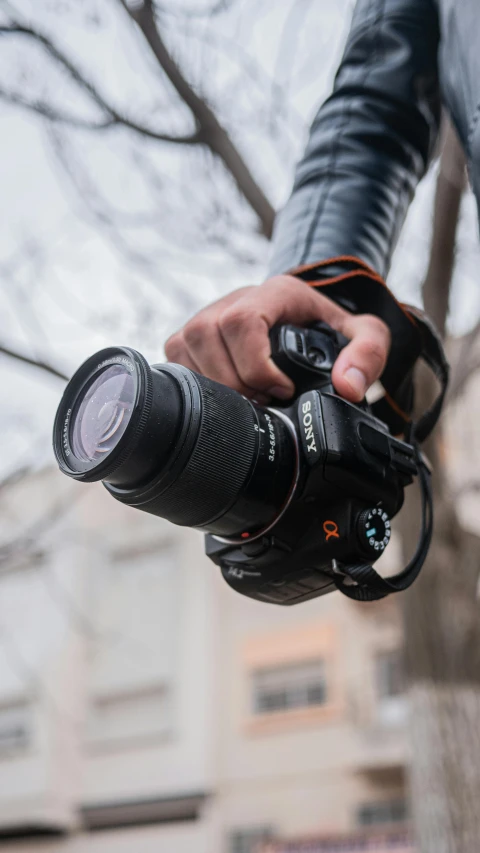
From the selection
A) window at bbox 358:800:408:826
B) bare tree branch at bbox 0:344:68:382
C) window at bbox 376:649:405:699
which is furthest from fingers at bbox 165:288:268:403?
window at bbox 358:800:408:826

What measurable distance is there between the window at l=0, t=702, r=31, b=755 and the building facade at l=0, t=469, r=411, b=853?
2 centimetres

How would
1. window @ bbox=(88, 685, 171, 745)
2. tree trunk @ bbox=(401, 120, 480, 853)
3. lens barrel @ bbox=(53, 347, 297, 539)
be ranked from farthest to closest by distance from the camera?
window @ bbox=(88, 685, 171, 745)
tree trunk @ bbox=(401, 120, 480, 853)
lens barrel @ bbox=(53, 347, 297, 539)

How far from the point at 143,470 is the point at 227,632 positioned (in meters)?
10.2

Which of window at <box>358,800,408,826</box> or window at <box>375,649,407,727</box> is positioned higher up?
window at <box>375,649,407,727</box>

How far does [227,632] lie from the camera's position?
10586mm

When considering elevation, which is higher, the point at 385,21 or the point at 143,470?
the point at 385,21

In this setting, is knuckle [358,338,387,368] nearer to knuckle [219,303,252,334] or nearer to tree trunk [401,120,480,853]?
knuckle [219,303,252,334]

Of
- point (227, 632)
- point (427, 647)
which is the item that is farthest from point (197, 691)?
point (427, 647)

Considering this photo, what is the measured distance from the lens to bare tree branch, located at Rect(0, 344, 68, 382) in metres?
3.25

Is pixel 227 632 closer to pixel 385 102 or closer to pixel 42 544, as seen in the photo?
pixel 42 544

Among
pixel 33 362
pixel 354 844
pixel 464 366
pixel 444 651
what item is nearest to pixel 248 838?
pixel 354 844

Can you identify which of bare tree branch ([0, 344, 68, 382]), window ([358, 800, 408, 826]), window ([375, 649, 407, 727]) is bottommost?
window ([358, 800, 408, 826])

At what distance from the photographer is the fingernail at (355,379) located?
88 centimetres

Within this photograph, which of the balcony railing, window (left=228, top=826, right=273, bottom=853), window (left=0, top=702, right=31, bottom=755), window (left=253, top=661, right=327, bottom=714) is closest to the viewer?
the balcony railing
